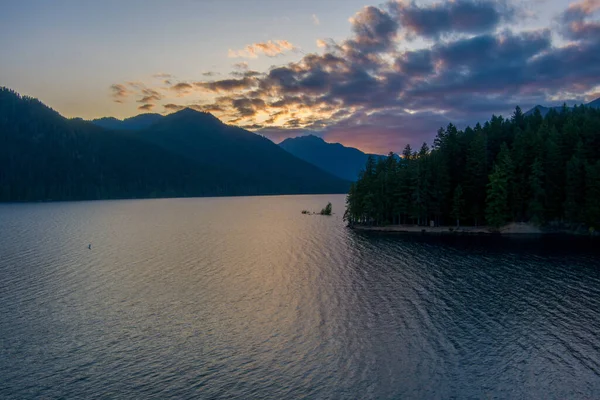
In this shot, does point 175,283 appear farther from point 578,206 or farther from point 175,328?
point 578,206

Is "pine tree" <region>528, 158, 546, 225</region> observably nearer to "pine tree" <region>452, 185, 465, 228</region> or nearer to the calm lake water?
"pine tree" <region>452, 185, 465, 228</region>

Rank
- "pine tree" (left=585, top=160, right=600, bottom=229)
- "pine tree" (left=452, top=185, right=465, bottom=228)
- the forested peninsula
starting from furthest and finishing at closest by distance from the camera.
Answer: "pine tree" (left=452, top=185, right=465, bottom=228) < the forested peninsula < "pine tree" (left=585, top=160, right=600, bottom=229)

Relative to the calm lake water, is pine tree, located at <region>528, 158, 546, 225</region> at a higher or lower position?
higher

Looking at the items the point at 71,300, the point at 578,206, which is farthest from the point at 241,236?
the point at 578,206

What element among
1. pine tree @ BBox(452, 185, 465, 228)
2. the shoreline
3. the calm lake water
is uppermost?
pine tree @ BBox(452, 185, 465, 228)

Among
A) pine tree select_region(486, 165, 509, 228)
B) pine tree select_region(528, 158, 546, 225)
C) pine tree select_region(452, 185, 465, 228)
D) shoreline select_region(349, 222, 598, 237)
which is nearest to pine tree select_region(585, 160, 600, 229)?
shoreline select_region(349, 222, 598, 237)

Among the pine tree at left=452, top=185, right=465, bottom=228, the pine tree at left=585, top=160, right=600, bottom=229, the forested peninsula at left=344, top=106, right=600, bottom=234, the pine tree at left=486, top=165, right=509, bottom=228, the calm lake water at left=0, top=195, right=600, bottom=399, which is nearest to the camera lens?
the calm lake water at left=0, top=195, right=600, bottom=399
